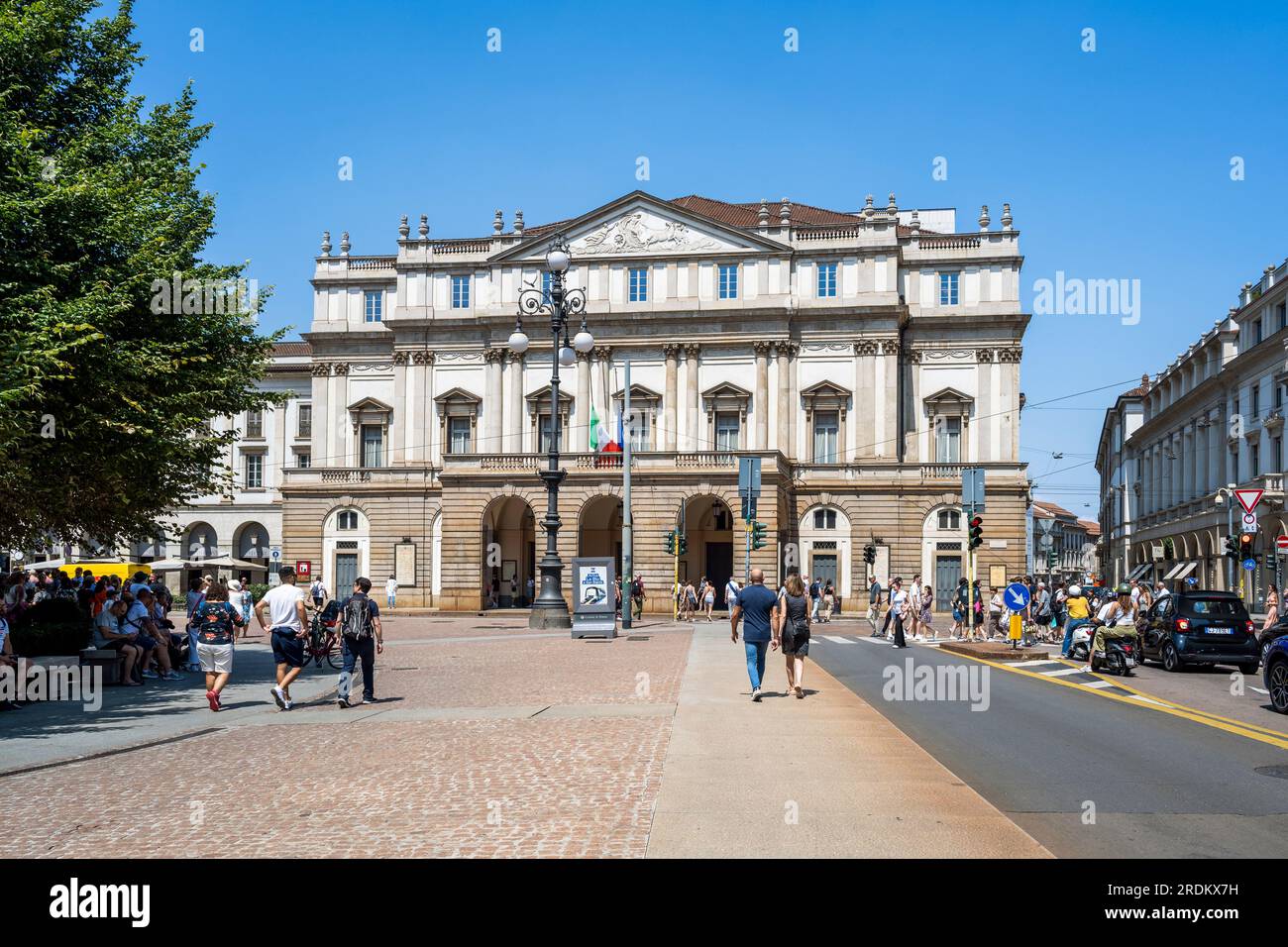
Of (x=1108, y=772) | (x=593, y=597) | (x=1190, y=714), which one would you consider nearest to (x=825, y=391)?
(x=593, y=597)

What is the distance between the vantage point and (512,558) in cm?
6288

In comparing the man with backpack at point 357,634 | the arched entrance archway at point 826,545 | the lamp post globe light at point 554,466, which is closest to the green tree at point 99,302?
the man with backpack at point 357,634

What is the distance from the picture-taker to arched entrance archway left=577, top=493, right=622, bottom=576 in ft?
A: 201

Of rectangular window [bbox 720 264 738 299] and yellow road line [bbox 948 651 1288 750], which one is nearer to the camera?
yellow road line [bbox 948 651 1288 750]

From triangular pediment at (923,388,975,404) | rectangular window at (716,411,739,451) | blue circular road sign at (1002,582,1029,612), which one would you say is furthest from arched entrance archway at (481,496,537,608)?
blue circular road sign at (1002,582,1029,612)

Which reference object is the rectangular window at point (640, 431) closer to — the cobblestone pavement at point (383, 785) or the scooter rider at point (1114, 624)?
the scooter rider at point (1114, 624)

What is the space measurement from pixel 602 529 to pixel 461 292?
15628mm

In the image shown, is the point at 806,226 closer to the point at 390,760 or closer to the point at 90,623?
the point at 90,623

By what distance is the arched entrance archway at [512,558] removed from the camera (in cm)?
6109

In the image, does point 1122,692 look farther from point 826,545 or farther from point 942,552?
point 942,552

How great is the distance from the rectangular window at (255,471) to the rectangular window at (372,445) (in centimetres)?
1463

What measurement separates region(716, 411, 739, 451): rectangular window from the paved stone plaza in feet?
141

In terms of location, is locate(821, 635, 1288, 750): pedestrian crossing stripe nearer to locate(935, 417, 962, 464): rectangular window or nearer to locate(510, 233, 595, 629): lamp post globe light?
locate(510, 233, 595, 629): lamp post globe light
